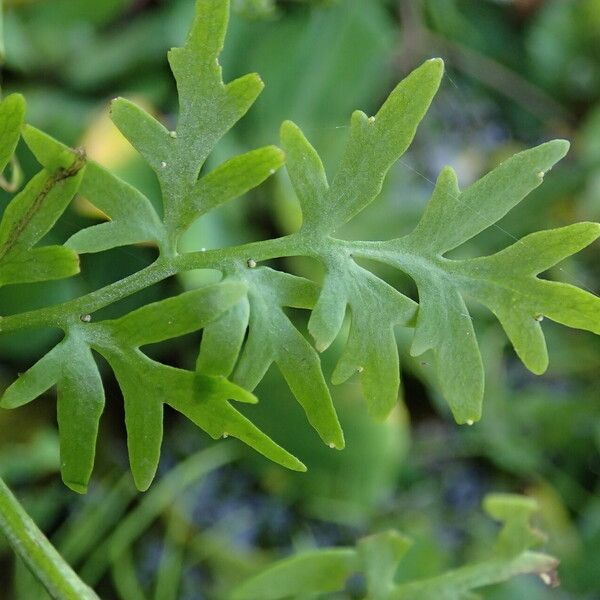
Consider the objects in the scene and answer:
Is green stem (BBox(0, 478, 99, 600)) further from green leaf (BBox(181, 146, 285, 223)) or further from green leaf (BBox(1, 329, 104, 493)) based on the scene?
green leaf (BBox(181, 146, 285, 223))

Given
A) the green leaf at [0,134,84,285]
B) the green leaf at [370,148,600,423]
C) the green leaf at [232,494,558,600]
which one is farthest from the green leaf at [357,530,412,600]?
the green leaf at [0,134,84,285]

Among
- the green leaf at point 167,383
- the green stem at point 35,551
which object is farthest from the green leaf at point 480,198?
the green stem at point 35,551

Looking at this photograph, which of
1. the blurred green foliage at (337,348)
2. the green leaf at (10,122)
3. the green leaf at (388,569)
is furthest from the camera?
the blurred green foliage at (337,348)

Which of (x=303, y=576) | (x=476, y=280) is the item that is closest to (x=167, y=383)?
(x=476, y=280)

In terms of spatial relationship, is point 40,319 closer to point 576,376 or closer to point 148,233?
point 148,233

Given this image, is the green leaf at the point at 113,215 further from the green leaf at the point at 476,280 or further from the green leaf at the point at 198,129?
the green leaf at the point at 476,280

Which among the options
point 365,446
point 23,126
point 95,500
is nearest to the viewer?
point 23,126

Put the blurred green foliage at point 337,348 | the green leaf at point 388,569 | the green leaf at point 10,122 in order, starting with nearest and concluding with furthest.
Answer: the green leaf at point 10,122 → the green leaf at point 388,569 → the blurred green foliage at point 337,348

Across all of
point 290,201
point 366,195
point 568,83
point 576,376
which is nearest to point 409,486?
point 576,376
